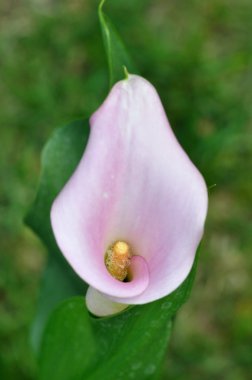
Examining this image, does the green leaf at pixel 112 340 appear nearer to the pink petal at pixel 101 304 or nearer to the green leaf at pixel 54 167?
the pink petal at pixel 101 304

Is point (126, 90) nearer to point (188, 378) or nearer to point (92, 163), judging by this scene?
point (92, 163)

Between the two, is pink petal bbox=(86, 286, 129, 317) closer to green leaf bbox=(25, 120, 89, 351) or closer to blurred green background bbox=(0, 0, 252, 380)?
green leaf bbox=(25, 120, 89, 351)

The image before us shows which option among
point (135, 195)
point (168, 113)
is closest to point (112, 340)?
point (135, 195)

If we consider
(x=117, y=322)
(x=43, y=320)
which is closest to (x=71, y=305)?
(x=117, y=322)

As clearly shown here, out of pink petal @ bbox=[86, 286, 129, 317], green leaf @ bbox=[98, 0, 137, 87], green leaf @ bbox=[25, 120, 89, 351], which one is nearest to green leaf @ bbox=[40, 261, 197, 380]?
pink petal @ bbox=[86, 286, 129, 317]

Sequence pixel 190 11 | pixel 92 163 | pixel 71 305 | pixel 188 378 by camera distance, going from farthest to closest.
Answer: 1. pixel 190 11
2. pixel 188 378
3. pixel 71 305
4. pixel 92 163

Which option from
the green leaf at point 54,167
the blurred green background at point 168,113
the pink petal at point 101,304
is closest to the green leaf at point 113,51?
the green leaf at point 54,167
